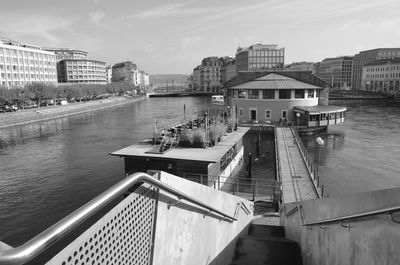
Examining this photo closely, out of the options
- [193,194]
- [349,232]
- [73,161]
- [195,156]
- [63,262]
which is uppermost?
[63,262]

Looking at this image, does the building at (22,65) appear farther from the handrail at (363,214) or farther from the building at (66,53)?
the handrail at (363,214)

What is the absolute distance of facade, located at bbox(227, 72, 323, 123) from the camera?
51.3m

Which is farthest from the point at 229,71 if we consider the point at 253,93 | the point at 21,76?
the point at 253,93

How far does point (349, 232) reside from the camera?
5.23m

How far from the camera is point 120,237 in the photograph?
3.49m

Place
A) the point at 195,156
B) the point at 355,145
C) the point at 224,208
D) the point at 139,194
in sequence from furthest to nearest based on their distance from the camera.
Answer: the point at 355,145
the point at 195,156
the point at 224,208
the point at 139,194

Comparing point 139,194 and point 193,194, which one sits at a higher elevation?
point 139,194

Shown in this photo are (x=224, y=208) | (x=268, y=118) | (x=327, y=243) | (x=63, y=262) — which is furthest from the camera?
(x=268, y=118)

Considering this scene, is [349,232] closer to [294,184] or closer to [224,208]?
[224,208]

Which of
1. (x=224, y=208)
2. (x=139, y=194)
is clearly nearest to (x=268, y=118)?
(x=224, y=208)

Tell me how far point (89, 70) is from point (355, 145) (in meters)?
148

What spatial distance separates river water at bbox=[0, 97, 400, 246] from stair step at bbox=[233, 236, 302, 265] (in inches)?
555

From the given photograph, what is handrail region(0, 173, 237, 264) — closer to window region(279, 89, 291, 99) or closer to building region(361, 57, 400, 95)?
window region(279, 89, 291, 99)

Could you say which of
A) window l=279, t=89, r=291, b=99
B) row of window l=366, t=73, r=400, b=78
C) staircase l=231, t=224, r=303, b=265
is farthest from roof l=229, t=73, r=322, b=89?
row of window l=366, t=73, r=400, b=78
